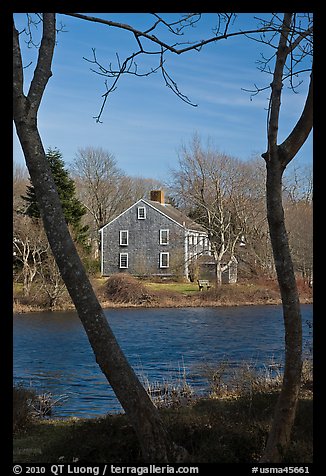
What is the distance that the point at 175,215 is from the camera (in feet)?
100

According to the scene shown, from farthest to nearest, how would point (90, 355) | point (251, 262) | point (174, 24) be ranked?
point (251, 262) → point (90, 355) → point (174, 24)

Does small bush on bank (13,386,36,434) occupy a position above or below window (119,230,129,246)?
below

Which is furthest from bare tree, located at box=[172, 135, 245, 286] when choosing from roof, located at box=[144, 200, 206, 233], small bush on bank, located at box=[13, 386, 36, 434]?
small bush on bank, located at box=[13, 386, 36, 434]

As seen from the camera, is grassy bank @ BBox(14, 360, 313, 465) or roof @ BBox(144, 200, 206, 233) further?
roof @ BBox(144, 200, 206, 233)

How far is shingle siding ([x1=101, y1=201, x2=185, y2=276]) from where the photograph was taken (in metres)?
29.2

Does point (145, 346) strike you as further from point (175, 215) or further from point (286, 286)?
point (175, 215)

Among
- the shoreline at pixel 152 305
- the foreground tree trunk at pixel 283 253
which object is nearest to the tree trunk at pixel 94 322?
the foreground tree trunk at pixel 283 253

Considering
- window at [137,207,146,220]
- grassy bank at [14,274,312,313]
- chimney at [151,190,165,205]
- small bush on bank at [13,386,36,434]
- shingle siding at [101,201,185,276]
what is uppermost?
chimney at [151,190,165,205]

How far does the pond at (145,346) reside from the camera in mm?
9336

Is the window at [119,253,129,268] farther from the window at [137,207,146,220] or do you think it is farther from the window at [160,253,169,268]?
the window at [137,207,146,220]

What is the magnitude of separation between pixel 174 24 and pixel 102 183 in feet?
79.0

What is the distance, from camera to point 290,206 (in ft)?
45.7

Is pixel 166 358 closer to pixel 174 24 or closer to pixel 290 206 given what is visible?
pixel 290 206
